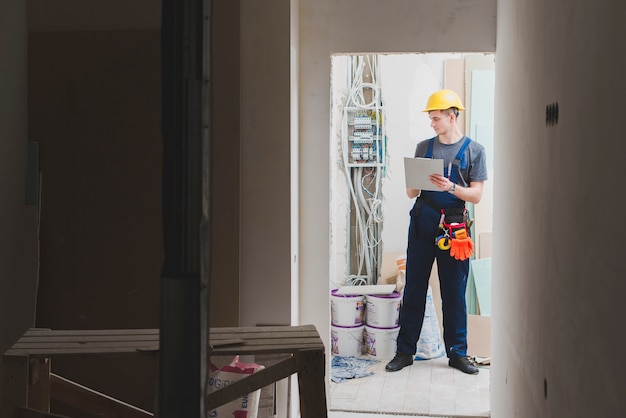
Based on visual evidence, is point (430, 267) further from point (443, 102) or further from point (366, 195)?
point (366, 195)

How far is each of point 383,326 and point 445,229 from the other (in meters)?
0.96

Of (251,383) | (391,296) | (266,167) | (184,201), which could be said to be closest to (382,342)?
(391,296)

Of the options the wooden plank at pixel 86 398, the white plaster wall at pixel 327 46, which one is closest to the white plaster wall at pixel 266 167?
the white plaster wall at pixel 327 46

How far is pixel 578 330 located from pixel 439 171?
2768 mm

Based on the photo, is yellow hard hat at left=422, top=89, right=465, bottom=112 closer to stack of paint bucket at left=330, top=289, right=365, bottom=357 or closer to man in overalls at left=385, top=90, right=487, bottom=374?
man in overalls at left=385, top=90, right=487, bottom=374

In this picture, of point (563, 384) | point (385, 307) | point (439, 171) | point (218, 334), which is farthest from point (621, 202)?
point (385, 307)

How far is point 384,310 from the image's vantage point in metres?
5.39

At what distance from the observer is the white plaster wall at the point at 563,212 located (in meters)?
1.56

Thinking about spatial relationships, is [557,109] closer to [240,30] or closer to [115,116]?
[240,30]

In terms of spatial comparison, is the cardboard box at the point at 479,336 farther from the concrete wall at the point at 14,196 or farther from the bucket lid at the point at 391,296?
the concrete wall at the point at 14,196

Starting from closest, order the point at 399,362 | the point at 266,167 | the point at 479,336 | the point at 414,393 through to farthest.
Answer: the point at 266,167, the point at 414,393, the point at 399,362, the point at 479,336

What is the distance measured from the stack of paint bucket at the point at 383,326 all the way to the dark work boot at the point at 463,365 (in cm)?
47

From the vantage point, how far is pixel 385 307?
17.6 ft

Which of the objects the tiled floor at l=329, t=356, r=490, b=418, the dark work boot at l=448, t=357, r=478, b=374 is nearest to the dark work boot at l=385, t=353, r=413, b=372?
the tiled floor at l=329, t=356, r=490, b=418
